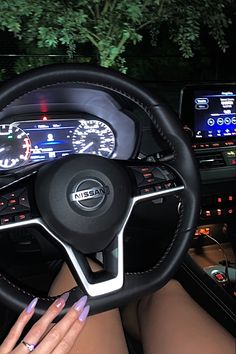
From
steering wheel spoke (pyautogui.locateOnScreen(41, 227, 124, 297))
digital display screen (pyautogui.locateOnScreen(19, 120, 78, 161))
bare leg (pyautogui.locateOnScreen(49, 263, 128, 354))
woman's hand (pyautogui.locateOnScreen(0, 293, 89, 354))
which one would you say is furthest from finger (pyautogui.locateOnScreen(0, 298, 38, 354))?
digital display screen (pyautogui.locateOnScreen(19, 120, 78, 161))

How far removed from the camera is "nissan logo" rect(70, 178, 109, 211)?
0.97 m

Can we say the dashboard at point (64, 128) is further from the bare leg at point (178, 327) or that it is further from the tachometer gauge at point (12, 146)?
the bare leg at point (178, 327)

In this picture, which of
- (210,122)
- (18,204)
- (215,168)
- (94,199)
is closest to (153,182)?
(94,199)

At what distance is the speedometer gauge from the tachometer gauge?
0.17 meters

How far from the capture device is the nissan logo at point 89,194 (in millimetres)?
967

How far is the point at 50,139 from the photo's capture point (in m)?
1.63

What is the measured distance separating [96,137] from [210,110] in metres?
0.65

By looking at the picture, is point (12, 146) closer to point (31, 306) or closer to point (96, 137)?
point (96, 137)

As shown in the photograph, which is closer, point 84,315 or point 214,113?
point 84,315

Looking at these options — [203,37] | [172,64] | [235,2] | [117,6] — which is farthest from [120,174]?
[172,64]

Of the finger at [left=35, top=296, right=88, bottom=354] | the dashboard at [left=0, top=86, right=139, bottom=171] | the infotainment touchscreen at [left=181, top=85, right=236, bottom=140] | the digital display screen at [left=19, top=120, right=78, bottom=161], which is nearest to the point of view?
the finger at [left=35, top=296, right=88, bottom=354]

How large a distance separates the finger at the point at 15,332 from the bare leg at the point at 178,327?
312 mm

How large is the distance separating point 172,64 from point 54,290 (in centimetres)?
428

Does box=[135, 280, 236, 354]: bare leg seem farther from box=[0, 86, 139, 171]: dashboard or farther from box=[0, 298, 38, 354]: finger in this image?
box=[0, 86, 139, 171]: dashboard
